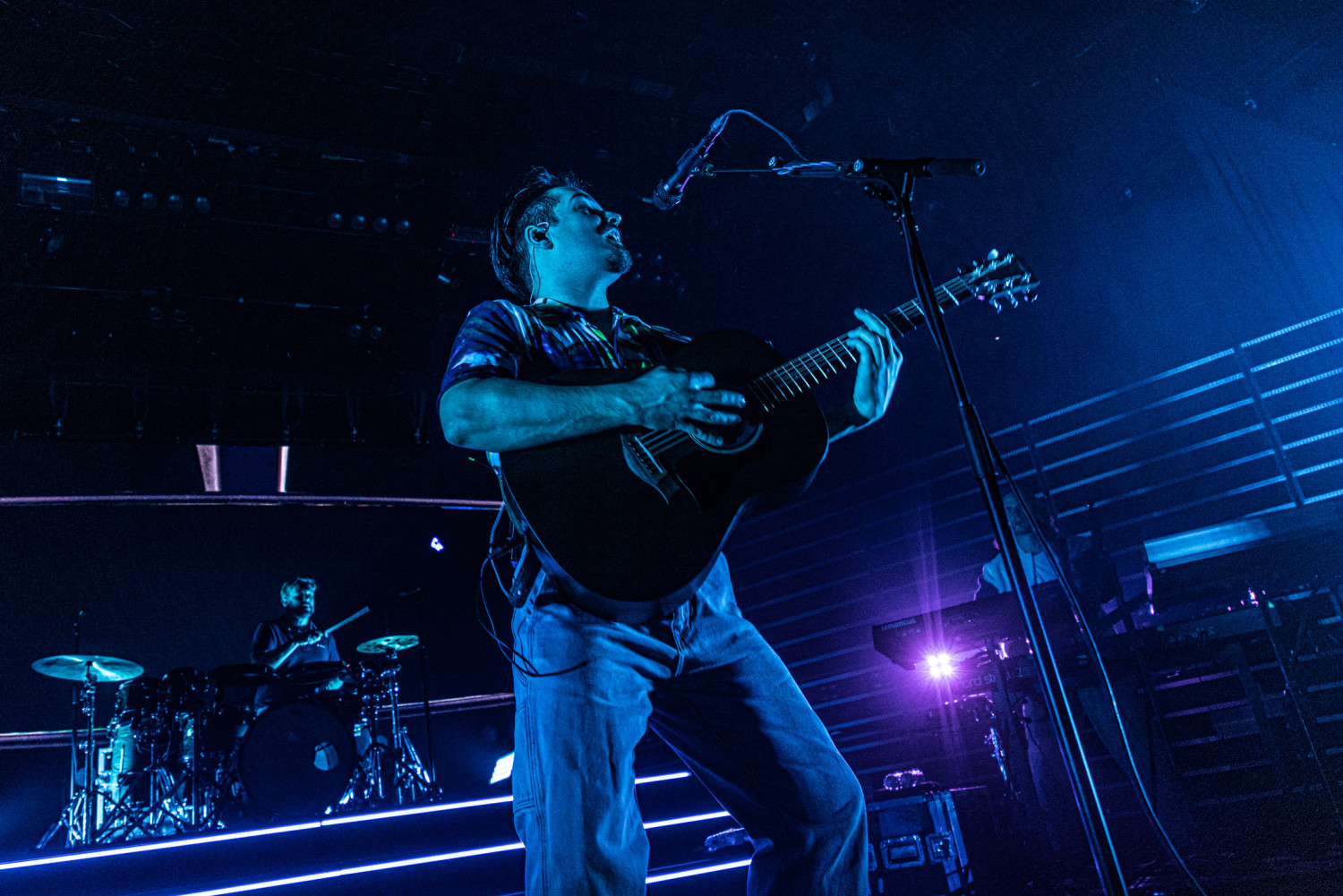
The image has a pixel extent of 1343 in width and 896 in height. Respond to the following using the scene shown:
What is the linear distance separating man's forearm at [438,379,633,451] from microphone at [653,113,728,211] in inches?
46.7

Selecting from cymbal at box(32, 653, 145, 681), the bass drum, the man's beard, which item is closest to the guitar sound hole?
the man's beard

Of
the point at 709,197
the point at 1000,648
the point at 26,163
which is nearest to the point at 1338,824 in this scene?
the point at 1000,648

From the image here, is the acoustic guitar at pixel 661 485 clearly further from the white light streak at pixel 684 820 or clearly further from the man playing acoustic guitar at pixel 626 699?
the white light streak at pixel 684 820

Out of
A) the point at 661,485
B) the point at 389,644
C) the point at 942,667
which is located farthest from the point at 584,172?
the point at 661,485

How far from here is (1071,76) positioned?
24.0ft

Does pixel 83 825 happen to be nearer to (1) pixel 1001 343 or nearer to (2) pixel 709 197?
(2) pixel 709 197

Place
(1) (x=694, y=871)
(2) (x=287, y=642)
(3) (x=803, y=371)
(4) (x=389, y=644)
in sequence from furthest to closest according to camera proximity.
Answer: (4) (x=389, y=644)
(2) (x=287, y=642)
(1) (x=694, y=871)
(3) (x=803, y=371)

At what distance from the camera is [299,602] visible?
8.30 meters

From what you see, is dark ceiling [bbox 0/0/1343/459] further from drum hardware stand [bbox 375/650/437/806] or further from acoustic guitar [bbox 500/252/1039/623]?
acoustic guitar [bbox 500/252/1039/623]

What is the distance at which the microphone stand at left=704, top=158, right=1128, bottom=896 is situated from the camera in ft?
5.52

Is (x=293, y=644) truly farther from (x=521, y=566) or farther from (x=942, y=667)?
(x=521, y=566)

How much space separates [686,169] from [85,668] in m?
7.09

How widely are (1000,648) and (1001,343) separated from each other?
13.2 feet

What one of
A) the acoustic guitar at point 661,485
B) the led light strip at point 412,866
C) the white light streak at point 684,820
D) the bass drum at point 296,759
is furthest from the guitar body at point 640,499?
the bass drum at point 296,759
